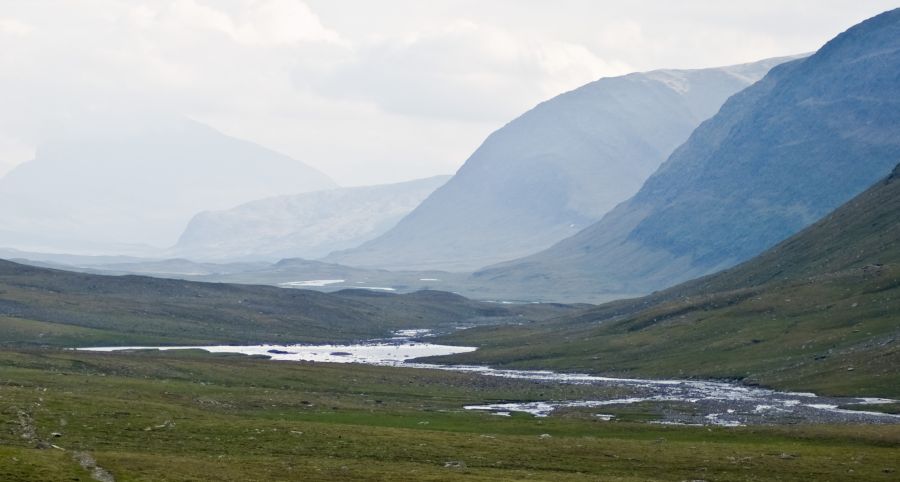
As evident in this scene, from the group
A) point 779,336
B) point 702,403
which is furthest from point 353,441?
point 779,336

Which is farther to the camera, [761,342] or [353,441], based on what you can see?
[761,342]

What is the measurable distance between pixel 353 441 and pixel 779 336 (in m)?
88.3

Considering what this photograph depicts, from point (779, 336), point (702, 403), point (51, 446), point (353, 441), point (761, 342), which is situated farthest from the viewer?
point (779, 336)

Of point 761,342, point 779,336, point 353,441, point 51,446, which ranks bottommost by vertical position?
point 353,441

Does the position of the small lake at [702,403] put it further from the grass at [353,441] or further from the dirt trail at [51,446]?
the dirt trail at [51,446]

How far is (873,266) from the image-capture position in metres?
167

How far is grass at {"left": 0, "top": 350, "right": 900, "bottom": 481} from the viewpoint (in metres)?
59.0

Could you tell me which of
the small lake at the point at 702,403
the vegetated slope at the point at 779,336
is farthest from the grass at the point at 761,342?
the small lake at the point at 702,403

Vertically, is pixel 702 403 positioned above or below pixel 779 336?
below

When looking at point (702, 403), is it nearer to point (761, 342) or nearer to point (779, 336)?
point (761, 342)

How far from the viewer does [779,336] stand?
14675 centimetres

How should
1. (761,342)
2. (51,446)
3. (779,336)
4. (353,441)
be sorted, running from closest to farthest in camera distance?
(51,446), (353,441), (761,342), (779,336)

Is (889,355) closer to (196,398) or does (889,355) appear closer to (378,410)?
(378,410)

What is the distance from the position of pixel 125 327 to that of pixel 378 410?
106994 mm
